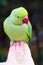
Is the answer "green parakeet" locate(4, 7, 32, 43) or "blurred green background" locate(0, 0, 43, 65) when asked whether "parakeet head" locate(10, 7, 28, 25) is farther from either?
"blurred green background" locate(0, 0, 43, 65)

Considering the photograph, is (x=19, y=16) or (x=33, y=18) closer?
(x=19, y=16)

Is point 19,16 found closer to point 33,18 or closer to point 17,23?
point 17,23

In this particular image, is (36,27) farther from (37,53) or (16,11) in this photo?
(16,11)

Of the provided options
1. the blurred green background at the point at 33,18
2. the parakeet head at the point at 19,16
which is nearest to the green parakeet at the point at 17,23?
the parakeet head at the point at 19,16

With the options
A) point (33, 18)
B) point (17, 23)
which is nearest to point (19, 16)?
point (17, 23)

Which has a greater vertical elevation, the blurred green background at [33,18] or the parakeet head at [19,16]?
the parakeet head at [19,16]

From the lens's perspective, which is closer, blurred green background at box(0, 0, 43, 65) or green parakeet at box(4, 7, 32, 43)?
green parakeet at box(4, 7, 32, 43)

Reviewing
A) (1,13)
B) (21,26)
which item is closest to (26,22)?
(21,26)

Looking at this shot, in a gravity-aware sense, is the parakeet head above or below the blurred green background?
above

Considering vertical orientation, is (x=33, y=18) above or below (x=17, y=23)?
below

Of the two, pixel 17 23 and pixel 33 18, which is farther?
pixel 33 18

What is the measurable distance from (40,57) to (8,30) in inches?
49.0

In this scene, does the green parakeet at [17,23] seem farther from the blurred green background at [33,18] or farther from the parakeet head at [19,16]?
the blurred green background at [33,18]

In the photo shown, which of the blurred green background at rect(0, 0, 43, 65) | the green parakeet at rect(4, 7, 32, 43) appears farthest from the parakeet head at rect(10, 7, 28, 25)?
the blurred green background at rect(0, 0, 43, 65)
